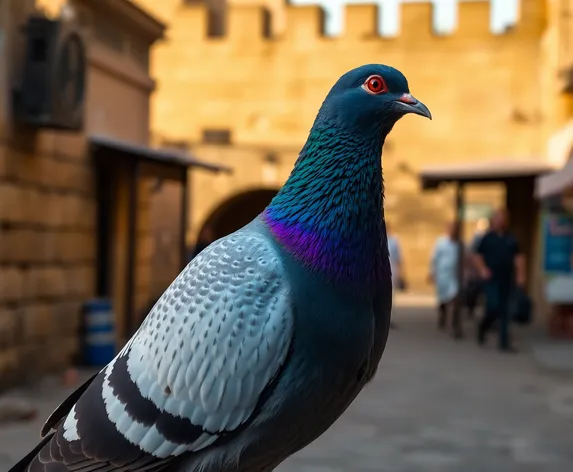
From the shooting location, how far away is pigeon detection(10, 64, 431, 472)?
8.05 ft

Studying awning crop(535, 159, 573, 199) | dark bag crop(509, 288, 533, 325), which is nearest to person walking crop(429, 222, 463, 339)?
awning crop(535, 159, 573, 199)

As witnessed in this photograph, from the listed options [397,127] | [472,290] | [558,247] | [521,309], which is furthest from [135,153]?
[397,127]

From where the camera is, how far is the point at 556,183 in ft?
40.6

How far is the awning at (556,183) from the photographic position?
1169cm

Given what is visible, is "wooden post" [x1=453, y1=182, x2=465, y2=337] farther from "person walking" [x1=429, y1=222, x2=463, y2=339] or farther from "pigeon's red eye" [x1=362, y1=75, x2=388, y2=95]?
"pigeon's red eye" [x1=362, y1=75, x2=388, y2=95]

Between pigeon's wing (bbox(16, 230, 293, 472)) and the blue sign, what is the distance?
42.6ft

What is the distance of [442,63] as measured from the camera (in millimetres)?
23938

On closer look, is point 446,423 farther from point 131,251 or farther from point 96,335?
point 131,251

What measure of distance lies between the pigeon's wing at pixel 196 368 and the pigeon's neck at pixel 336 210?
0.10 m

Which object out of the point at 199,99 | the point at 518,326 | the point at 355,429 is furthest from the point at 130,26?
the point at 199,99

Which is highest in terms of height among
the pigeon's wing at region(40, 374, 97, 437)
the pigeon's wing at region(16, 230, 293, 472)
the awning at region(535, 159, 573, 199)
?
the awning at region(535, 159, 573, 199)

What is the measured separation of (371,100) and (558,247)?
12.9m

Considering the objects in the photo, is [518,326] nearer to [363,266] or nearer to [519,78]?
[519,78]

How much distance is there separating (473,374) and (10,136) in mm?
5663
